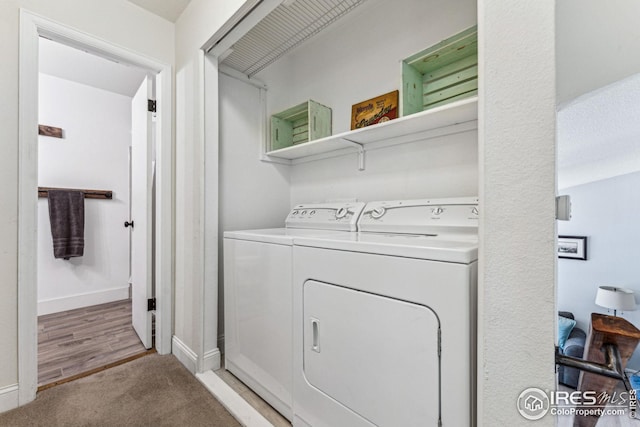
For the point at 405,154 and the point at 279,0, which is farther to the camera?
the point at 405,154

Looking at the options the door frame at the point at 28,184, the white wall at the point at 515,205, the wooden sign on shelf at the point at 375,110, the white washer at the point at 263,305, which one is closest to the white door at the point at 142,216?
the door frame at the point at 28,184

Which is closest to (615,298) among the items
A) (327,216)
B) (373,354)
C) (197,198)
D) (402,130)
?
(373,354)

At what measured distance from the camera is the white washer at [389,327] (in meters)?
0.79

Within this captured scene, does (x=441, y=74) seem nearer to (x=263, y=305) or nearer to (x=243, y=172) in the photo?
(x=243, y=172)

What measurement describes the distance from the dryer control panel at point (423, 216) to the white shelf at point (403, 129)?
16.0 inches

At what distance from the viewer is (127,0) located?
5.98 feet

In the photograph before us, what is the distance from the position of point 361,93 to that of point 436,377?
5.68ft

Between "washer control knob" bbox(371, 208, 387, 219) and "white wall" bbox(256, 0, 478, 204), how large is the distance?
0.19m

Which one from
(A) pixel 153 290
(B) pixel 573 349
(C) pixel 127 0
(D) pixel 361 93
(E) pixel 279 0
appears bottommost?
(A) pixel 153 290

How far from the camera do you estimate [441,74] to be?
1.46m

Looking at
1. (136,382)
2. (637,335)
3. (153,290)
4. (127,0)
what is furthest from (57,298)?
(637,335)

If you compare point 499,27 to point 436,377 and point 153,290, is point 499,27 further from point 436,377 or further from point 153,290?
point 153,290

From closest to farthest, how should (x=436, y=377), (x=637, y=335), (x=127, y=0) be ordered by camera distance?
(x=637, y=335) → (x=436, y=377) → (x=127, y=0)
